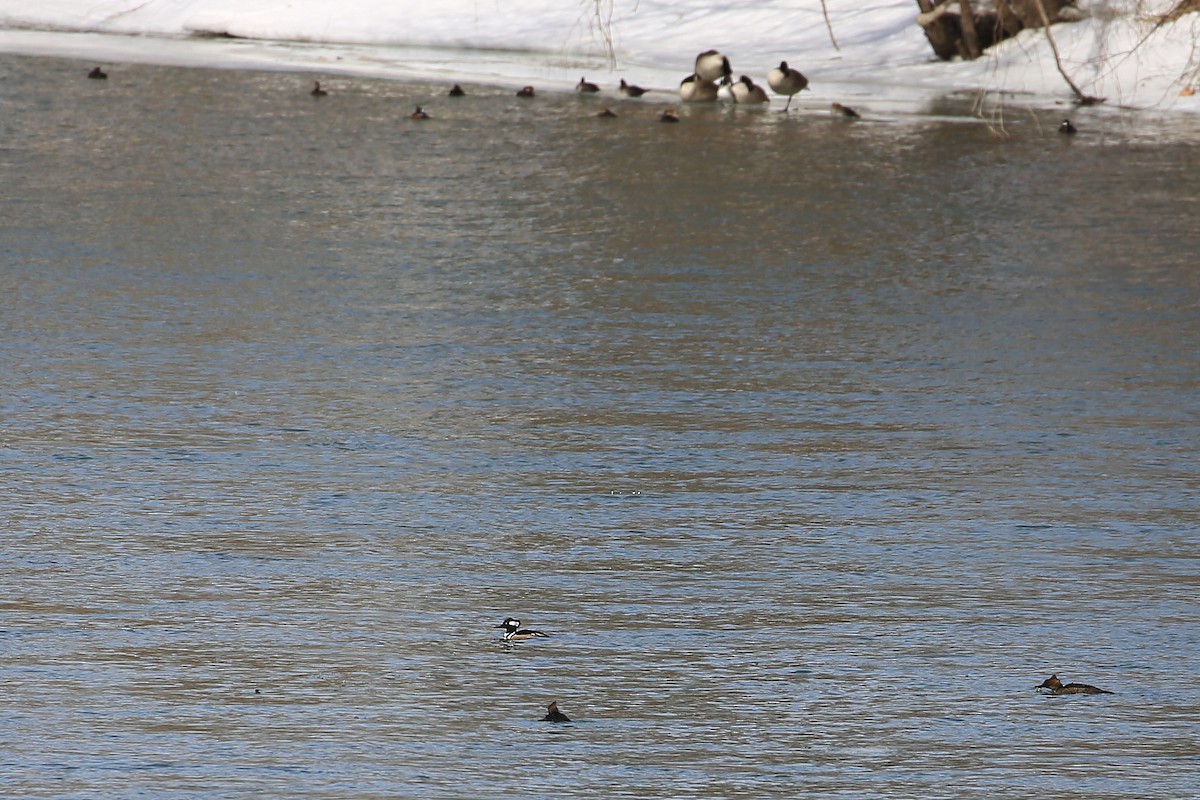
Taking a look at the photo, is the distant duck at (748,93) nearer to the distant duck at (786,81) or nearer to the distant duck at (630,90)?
the distant duck at (786,81)

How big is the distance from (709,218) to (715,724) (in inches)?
224

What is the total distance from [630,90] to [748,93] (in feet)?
3.18

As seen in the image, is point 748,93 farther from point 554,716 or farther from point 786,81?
point 554,716

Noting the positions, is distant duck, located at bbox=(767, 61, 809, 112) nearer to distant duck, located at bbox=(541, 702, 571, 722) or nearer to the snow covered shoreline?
the snow covered shoreline

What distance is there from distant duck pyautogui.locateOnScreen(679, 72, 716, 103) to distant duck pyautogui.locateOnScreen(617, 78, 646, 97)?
346mm

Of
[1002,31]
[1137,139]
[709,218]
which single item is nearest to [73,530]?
[709,218]

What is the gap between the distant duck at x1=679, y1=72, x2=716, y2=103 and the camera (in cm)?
1403

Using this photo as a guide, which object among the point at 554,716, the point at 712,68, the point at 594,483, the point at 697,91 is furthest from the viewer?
the point at 712,68

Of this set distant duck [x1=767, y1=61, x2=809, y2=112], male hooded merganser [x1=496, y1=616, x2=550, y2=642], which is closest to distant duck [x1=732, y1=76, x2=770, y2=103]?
distant duck [x1=767, y1=61, x2=809, y2=112]

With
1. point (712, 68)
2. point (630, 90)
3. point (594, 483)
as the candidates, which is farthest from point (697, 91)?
point (594, 483)

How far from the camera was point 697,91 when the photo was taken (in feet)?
46.1

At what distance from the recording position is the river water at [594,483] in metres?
3.64

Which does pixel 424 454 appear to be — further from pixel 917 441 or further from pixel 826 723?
pixel 826 723

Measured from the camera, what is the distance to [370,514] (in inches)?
196
